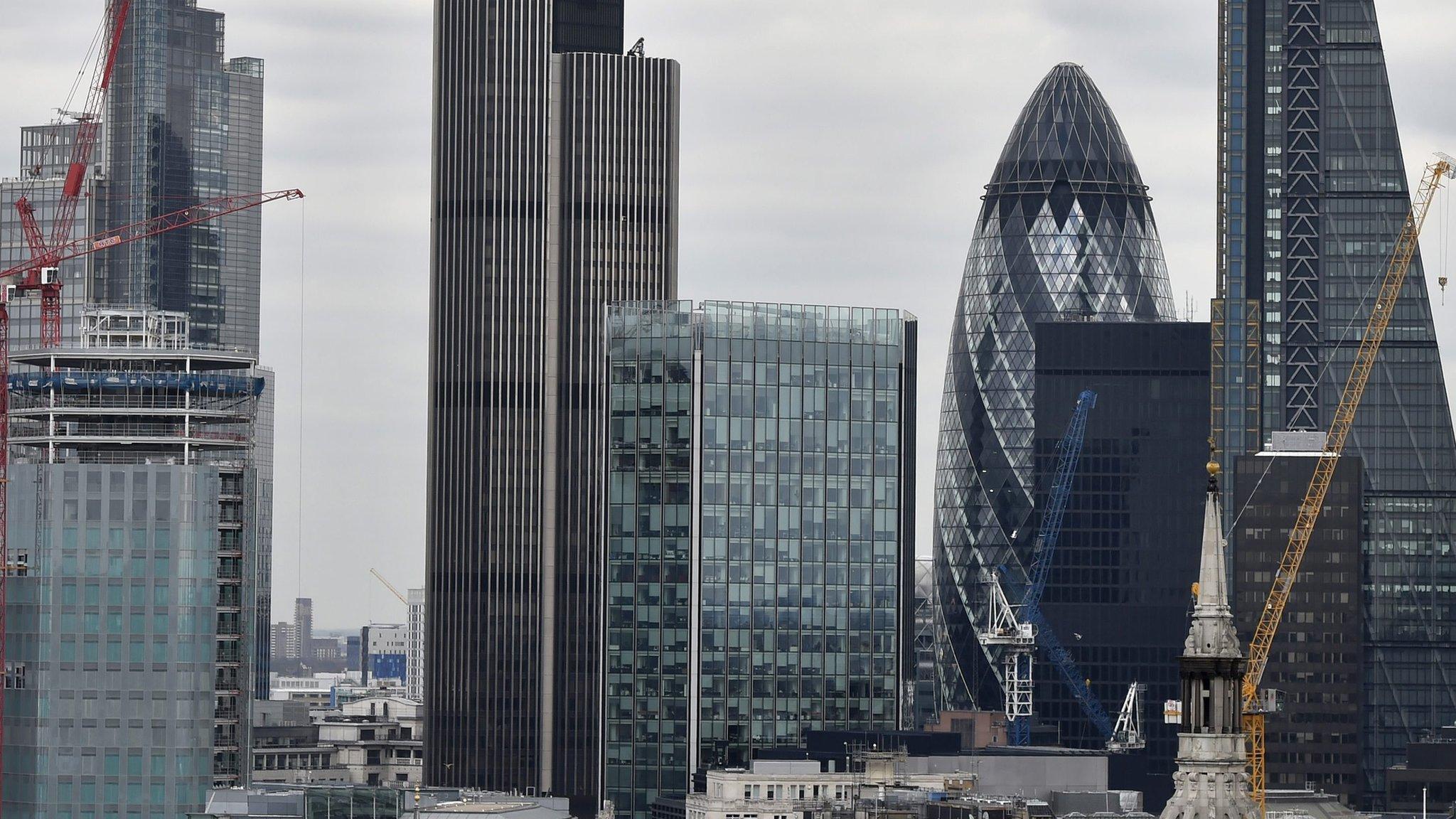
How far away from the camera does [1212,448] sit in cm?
19212

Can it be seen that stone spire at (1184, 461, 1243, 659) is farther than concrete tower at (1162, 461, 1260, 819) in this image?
Yes

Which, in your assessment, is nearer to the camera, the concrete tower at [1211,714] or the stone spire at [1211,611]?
the concrete tower at [1211,714]

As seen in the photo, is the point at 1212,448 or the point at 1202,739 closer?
the point at 1202,739

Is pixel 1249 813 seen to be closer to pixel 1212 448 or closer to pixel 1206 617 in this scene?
pixel 1206 617

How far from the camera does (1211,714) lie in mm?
156500

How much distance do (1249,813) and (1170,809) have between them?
12.2ft

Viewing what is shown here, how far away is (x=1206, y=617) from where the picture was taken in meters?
156

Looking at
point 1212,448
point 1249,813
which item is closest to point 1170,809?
point 1249,813

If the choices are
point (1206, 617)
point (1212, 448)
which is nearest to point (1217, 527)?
point (1206, 617)

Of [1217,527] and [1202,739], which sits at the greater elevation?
[1217,527]

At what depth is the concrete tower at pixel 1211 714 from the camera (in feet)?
507

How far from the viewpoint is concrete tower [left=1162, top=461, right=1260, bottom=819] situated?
155m

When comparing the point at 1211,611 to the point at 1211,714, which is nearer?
the point at 1211,611

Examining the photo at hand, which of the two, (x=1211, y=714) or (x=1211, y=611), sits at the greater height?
(x=1211, y=611)
